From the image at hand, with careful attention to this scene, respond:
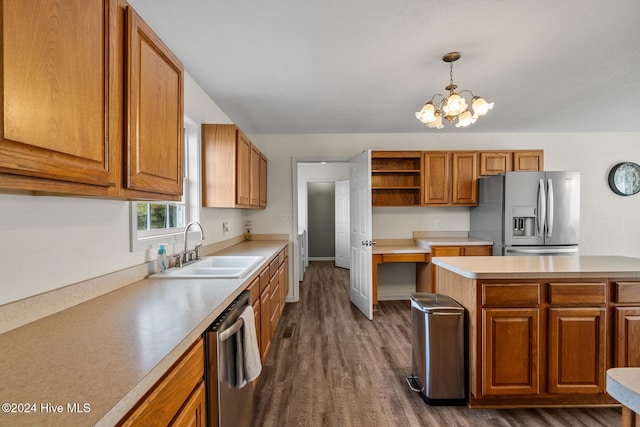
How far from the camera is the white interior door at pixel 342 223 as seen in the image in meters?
6.64

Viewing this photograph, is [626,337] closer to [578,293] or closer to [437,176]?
[578,293]

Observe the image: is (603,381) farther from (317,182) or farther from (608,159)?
(317,182)

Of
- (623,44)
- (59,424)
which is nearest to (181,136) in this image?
(59,424)

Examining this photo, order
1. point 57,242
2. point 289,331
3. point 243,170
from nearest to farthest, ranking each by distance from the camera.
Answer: point 57,242, point 243,170, point 289,331

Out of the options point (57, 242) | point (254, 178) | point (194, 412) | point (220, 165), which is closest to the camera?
point (194, 412)

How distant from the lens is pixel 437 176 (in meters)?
3.97

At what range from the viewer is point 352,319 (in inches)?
137

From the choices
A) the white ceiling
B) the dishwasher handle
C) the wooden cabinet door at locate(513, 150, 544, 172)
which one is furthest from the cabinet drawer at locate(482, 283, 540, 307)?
the wooden cabinet door at locate(513, 150, 544, 172)

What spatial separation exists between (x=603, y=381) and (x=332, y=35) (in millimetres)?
2825

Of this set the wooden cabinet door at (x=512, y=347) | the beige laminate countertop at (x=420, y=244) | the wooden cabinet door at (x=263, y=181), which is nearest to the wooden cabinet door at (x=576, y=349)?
the wooden cabinet door at (x=512, y=347)

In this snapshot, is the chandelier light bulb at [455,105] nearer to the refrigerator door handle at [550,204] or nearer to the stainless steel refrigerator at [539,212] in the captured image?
the stainless steel refrigerator at [539,212]

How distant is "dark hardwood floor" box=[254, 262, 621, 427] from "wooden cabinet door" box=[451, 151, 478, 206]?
1829mm

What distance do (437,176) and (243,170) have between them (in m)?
2.65

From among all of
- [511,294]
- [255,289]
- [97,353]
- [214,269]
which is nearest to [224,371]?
[97,353]
